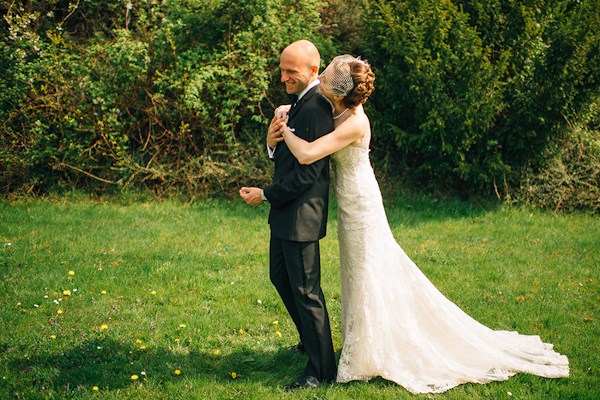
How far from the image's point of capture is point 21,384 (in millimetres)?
3301

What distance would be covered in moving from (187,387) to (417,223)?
479cm

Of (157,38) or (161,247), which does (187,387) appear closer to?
(161,247)

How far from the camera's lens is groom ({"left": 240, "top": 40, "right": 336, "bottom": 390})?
3.08 meters

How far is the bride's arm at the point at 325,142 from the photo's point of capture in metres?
3.01

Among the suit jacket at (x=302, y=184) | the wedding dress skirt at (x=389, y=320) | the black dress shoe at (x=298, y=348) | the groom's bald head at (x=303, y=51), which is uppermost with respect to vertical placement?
the groom's bald head at (x=303, y=51)

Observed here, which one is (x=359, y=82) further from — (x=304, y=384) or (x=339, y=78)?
(x=304, y=384)

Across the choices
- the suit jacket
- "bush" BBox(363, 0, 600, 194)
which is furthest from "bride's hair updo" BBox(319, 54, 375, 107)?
"bush" BBox(363, 0, 600, 194)

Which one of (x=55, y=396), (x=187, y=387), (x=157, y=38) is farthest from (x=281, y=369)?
(x=157, y=38)

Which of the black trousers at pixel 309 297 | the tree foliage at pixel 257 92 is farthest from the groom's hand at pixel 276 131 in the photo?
the tree foliage at pixel 257 92

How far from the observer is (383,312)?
3367 millimetres

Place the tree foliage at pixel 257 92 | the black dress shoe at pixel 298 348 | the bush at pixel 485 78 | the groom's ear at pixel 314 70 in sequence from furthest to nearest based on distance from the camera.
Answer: the tree foliage at pixel 257 92 → the bush at pixel 485 78 → the black dress shoe at pixel 298 348 → the groom's ear at pixel 314 70

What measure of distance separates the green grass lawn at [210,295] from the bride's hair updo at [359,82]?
1.99 m

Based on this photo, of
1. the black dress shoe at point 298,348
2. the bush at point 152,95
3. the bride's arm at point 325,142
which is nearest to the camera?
the bride's arm at point 325,142

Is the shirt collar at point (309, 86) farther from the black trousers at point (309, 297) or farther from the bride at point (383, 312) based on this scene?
the black trousers at point (309, 297)
